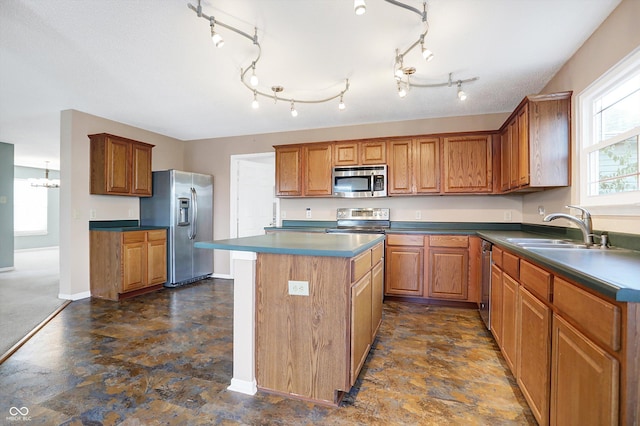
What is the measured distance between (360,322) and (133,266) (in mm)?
3465

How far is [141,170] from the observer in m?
4.46

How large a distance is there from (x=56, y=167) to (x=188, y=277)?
6851 mm

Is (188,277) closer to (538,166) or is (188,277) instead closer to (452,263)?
(452,263)

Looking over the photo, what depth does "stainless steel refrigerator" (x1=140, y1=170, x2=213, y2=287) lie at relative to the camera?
4.55 m

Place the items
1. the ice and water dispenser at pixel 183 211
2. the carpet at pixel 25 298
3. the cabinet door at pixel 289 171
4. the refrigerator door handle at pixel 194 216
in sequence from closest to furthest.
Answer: the carpet at pixel 25 298 → the cabinet door at pixel 289 171 → the ice and water dispenser at pixel 183 211 → the refrigerator door handle at pixel 194 216

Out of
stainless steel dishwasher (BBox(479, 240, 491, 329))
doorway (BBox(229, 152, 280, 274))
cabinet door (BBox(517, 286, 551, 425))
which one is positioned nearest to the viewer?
cabinet door (BBox(517, 286, 551, 425))

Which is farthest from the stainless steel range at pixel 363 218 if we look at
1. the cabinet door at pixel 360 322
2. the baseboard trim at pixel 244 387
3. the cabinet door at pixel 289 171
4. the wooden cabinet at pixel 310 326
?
the baseboard trim at pixel 244 387

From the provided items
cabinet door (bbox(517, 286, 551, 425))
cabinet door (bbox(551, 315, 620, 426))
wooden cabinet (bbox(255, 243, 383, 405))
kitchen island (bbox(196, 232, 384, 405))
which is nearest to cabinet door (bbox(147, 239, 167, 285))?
kitchen island (bbox(196, 232, 384, 405))

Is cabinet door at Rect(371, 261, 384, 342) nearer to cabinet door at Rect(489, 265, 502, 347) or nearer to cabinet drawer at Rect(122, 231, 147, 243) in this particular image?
cabinet door at Rect(489, 265, 502, 347)

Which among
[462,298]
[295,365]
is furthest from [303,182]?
[295,365]

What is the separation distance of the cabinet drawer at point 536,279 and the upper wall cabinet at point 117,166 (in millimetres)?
4663

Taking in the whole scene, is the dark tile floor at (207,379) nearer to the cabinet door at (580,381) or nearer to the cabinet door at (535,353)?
the cabinet door at (535,353)

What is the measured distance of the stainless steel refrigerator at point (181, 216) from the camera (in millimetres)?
4555

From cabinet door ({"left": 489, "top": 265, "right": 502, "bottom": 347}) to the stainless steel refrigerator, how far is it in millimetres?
4208
